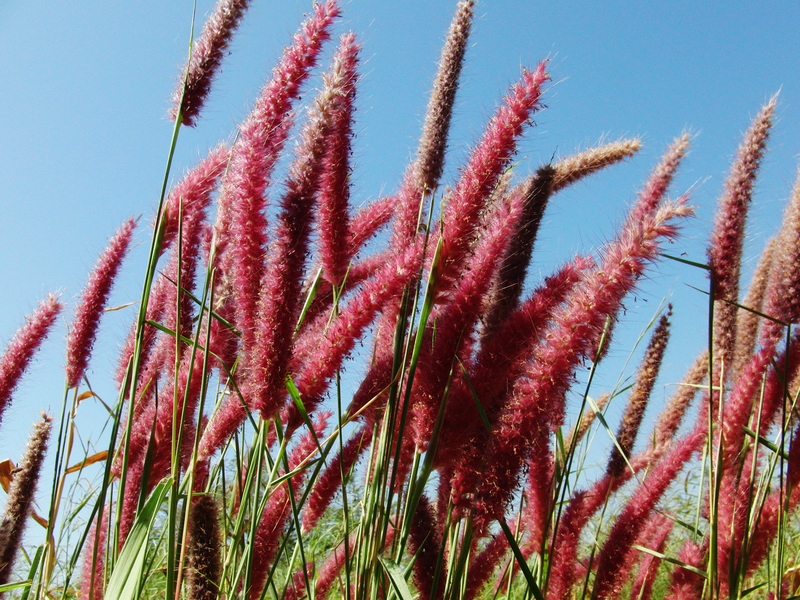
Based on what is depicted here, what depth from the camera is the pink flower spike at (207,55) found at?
129 cm

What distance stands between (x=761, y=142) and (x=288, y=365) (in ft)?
5.08

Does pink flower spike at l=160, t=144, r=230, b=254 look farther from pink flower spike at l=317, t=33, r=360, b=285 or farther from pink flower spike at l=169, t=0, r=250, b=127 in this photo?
pink flower spike at l=317, t=33, r=360, b=285

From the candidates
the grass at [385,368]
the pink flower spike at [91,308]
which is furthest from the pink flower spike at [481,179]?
the pink flower spike at [91,308]

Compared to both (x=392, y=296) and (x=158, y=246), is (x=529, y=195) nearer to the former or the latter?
(x=392, y=296)

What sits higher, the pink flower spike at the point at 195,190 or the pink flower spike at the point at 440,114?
the pink flower spike at the point at 440,114

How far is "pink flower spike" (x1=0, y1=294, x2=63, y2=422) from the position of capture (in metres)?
1.86

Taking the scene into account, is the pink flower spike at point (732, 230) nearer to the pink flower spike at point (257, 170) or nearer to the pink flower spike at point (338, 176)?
the pink flower spike at point (338, 176)

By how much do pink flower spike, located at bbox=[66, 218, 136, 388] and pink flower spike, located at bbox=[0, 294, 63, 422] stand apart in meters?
0.24

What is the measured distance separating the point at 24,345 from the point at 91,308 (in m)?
0.40

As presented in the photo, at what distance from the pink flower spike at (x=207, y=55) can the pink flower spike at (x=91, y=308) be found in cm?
62

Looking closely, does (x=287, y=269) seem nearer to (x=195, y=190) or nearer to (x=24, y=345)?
(x=195, y=190)

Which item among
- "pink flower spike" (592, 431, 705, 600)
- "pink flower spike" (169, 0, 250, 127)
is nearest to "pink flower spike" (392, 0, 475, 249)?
"pink flower spike" (169, 0, 250, 127)

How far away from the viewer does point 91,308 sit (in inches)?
68.9

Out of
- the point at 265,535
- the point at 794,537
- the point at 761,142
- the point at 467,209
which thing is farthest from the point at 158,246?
the point at 794,537
